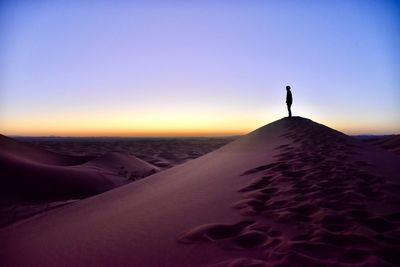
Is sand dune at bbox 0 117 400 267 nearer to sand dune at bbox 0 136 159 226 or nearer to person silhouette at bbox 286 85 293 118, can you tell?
sand dune at bbox 0 136 159 226

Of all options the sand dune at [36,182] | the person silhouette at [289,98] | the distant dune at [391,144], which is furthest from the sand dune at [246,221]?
the distant dune at [391,144]

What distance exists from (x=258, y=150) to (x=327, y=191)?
3394 millimetres

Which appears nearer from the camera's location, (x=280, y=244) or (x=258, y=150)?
(x=280, y=244)

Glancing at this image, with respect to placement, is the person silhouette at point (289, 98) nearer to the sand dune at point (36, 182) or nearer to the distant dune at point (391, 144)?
the distant dune at point (391, 144)

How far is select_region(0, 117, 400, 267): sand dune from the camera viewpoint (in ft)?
8.04

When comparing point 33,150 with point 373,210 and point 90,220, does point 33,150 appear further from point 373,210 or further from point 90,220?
point 373,210

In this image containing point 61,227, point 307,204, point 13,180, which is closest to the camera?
point 307,204

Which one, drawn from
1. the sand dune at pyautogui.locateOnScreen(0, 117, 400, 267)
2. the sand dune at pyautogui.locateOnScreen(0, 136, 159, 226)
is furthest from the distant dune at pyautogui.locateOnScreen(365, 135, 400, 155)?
the sand dune at pyautogui.locateOnScreen(0, 136, 159, 226)

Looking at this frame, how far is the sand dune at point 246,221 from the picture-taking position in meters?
2.45

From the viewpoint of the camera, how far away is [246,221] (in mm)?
3076

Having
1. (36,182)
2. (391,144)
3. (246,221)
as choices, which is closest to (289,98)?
(246,221)

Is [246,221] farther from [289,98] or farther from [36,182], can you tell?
[36,182]

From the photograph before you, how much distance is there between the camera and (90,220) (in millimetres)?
4379

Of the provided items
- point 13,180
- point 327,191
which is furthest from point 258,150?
point 13,180
